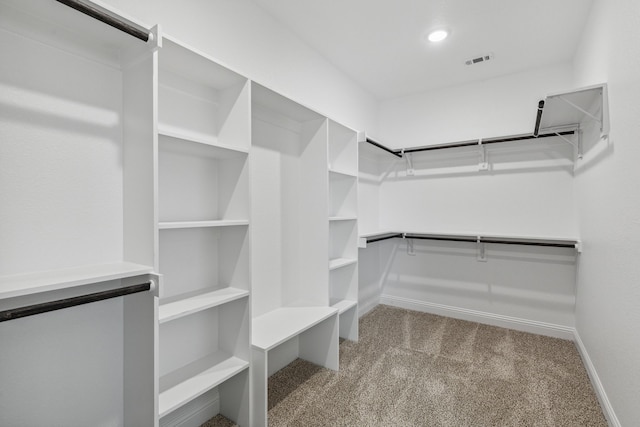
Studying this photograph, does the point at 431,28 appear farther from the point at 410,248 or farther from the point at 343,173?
the point at 410,248

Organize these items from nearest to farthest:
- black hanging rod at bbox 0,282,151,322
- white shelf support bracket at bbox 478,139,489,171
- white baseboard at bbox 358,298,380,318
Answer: black hanging rod at bbox 0,282,151,322
white shelf support bracket at bbox 478,139,489,171
white baseboard at bbox 358,298,380,318

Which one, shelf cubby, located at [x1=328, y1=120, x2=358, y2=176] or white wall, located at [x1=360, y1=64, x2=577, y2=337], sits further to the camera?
white wall, located at [x1=360, y1=64, x2=577, y2=337]

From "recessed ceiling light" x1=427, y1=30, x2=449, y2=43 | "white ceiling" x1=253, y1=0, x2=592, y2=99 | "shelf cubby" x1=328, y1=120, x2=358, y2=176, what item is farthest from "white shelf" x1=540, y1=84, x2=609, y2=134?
"shelf cubby" x1=328, y1=120, x2=358, y2=176

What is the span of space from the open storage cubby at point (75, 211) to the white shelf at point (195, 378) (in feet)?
0.38

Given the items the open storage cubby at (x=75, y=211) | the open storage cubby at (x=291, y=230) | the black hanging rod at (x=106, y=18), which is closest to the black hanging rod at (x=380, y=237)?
the open storage cubby at (x=291, y=230)

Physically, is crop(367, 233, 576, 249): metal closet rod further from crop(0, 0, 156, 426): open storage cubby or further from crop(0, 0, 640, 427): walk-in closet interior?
crop(0, 0, 156, 426): open storage cubby

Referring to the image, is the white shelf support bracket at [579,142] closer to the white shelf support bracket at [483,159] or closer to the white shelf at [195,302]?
the white shelf support bracket at [483,159]

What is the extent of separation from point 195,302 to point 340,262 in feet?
4.50

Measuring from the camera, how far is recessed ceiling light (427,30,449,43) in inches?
95.0

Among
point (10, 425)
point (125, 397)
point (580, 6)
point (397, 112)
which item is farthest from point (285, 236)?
point (580, 6)

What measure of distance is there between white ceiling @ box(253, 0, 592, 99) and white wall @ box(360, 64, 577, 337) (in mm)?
361

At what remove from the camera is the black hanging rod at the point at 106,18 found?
3.10 feet

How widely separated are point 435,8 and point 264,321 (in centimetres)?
248

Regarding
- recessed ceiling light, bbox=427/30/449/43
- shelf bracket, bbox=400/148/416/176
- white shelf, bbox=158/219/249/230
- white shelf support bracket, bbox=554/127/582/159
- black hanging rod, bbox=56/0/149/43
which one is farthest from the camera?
shelf bracket, bbox=400/148/416/176
